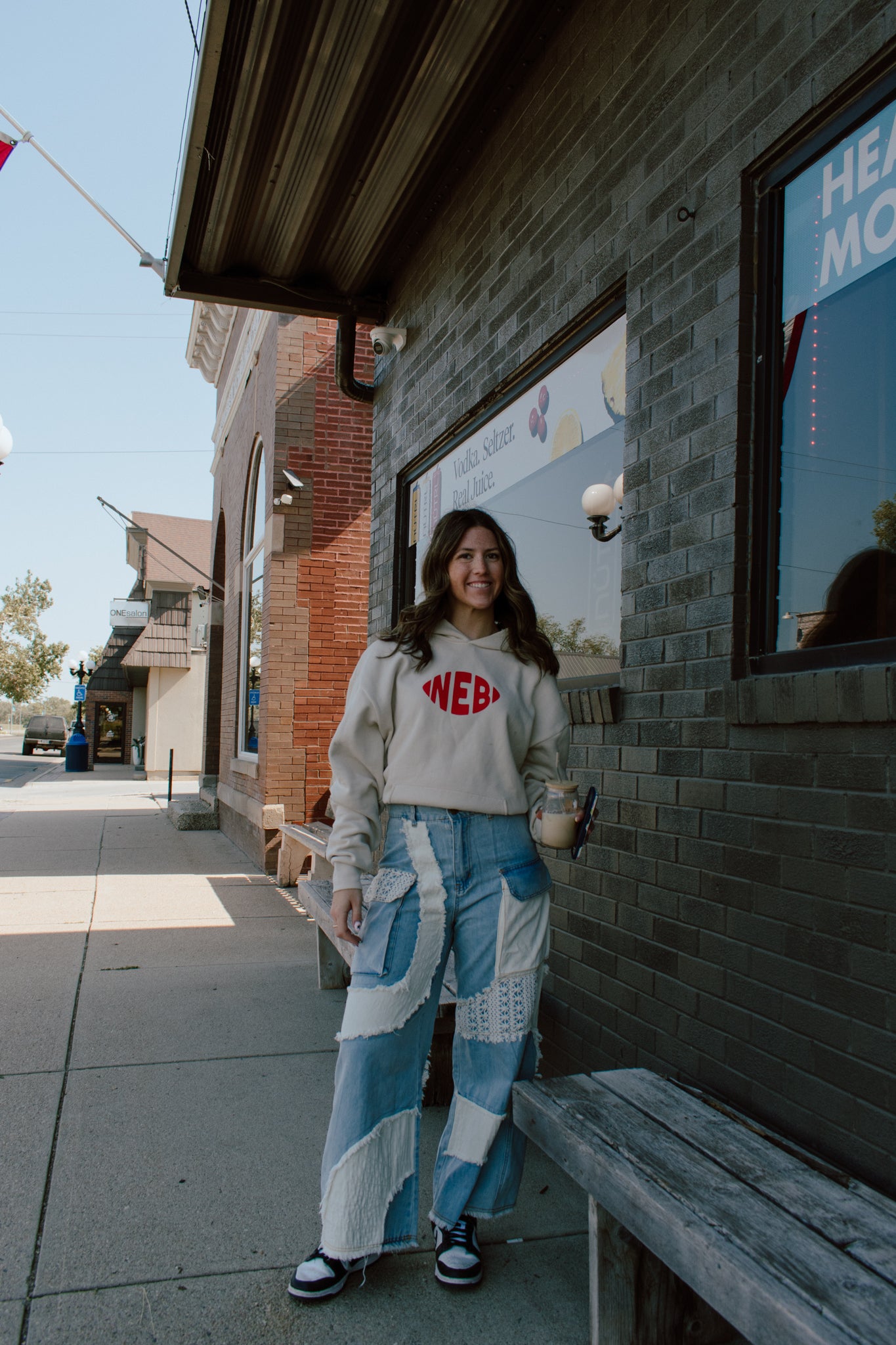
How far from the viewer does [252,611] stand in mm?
11883

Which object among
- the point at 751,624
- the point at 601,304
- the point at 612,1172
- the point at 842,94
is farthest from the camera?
the point at 601,304

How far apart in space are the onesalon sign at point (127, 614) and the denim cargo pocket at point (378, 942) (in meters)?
29.1

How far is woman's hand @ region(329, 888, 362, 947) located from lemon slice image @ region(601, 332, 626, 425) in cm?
207

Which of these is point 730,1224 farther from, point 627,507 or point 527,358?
point 527,358

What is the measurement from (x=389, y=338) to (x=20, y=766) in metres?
29.1

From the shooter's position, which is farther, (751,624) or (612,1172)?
(751,624)

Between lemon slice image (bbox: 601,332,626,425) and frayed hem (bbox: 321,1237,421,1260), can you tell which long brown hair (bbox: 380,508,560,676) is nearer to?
lemon slice image (bbox: 601,332,626,425)

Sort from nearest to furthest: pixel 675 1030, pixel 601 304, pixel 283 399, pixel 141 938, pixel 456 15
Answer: pixel 675 1030 → pixel 601 304 → pixel 456 15 → pixel 141 938 → pixel 283 399

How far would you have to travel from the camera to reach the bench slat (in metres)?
1.79

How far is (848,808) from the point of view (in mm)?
2273

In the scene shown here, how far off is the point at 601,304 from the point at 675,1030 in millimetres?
2595

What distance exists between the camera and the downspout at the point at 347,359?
6.71 metres

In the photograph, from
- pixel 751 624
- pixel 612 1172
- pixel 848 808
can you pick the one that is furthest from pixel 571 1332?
pixel 751 624

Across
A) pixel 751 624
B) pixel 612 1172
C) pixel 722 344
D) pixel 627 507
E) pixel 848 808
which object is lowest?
pixel 612 1172
